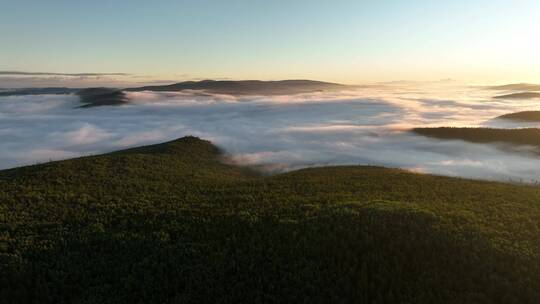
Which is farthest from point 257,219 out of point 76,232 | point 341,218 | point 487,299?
point 487,299

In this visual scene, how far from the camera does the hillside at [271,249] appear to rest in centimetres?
1980

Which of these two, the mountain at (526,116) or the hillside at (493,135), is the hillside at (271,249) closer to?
the hillside at (493,135)

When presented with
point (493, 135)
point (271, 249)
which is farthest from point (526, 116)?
point (271, 249)

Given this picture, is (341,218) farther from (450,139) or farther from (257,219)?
(450,139)

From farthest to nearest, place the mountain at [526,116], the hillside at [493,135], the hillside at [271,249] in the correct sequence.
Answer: the mountain at [526,116]
the hillside at [493,135]
the hillside at [271,249]

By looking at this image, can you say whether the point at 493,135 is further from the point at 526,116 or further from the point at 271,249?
the point at 271,249

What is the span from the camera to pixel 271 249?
23.1 meters

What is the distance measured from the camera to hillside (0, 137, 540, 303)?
1980 centimetres

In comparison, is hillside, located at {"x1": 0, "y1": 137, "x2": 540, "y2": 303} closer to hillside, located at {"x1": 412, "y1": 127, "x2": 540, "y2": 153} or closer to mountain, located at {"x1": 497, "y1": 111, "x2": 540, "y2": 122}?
hillside, located at {"x1": 412, "y1": 127, "x2": 540, "y2": 153}

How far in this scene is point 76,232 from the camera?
28.3 m

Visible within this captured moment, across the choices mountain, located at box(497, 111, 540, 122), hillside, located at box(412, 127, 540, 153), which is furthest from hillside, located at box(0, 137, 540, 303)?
mountain, located at box(497, 111, 540, 122)

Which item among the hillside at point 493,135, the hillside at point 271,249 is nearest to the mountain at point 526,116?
the hillside at point 493,135

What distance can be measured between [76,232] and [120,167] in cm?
3332

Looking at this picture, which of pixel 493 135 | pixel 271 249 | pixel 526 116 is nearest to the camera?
pixel 271 249
